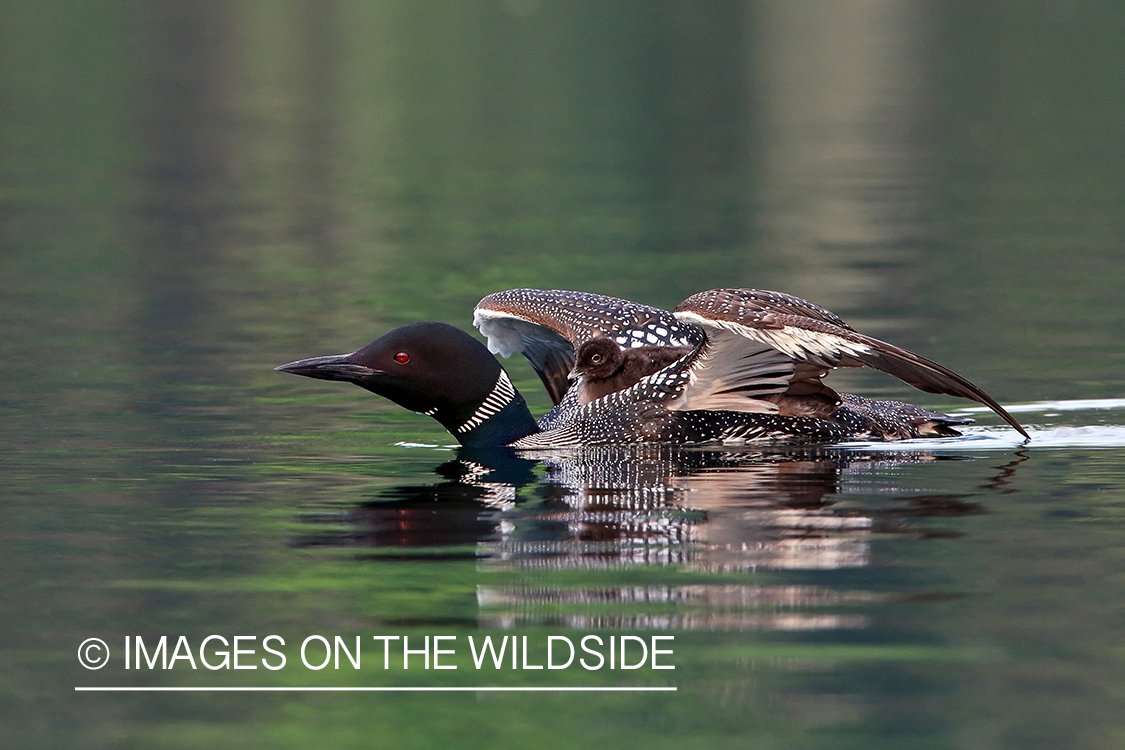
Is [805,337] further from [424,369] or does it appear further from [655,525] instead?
[424,369]

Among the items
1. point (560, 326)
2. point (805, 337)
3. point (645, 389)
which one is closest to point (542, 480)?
point (645, 389)

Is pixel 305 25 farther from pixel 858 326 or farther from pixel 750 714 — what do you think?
pixel 750 714

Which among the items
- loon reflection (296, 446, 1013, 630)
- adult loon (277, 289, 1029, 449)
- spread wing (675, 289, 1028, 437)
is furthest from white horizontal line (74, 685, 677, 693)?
adult loon (277, 289, 1029, 449)

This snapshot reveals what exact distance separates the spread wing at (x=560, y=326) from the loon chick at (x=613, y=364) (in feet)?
0.16

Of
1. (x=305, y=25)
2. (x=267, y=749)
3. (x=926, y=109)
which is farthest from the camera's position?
(x=305, y=25)

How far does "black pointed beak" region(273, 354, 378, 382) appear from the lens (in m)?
8.52

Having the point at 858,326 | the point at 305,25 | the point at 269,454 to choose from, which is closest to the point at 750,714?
the point at 269,454

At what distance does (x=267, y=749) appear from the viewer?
171 inches

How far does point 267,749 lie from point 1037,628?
2405 mm

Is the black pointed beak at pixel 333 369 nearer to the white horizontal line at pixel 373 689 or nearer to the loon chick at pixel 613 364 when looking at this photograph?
the loon chick at pixel 613 364

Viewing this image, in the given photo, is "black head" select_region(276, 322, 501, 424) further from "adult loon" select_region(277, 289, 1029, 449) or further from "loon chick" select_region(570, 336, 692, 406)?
"loon chick" select_region(570, 336, 692, 406)

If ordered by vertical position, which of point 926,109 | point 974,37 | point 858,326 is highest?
point 974,37

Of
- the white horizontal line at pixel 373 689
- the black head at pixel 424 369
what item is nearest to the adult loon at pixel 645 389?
the black head at pixel 424 369

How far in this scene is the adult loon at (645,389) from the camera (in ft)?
28.5
